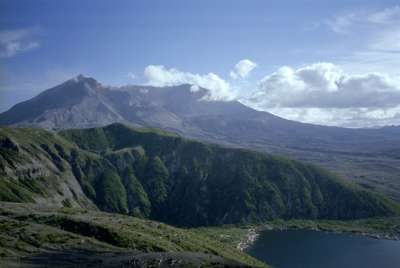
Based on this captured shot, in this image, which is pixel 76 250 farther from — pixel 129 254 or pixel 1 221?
pixel 1 221

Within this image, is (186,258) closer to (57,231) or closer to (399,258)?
(57,231)

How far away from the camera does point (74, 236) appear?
114125 millimetres

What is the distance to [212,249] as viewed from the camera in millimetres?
141375

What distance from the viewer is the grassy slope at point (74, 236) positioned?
105 meters

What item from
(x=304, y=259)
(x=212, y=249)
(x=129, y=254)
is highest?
(x=129, y=254)

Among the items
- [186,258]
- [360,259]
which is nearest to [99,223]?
[186,258]

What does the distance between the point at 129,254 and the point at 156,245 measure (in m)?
22.0

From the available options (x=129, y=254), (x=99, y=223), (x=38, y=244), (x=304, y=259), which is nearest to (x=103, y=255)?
(x=129, y=254)

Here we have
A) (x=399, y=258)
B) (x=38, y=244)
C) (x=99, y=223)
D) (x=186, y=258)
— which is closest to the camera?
(x=186, y=258)

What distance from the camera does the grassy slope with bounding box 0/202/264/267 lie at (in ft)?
346

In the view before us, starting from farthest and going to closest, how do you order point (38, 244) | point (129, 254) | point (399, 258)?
point (399, 258), point (38, 244), point (129, 254)

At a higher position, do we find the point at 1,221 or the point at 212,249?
the point at 1,221

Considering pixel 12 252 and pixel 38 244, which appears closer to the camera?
pixel 12 252

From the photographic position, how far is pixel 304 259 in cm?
19062
